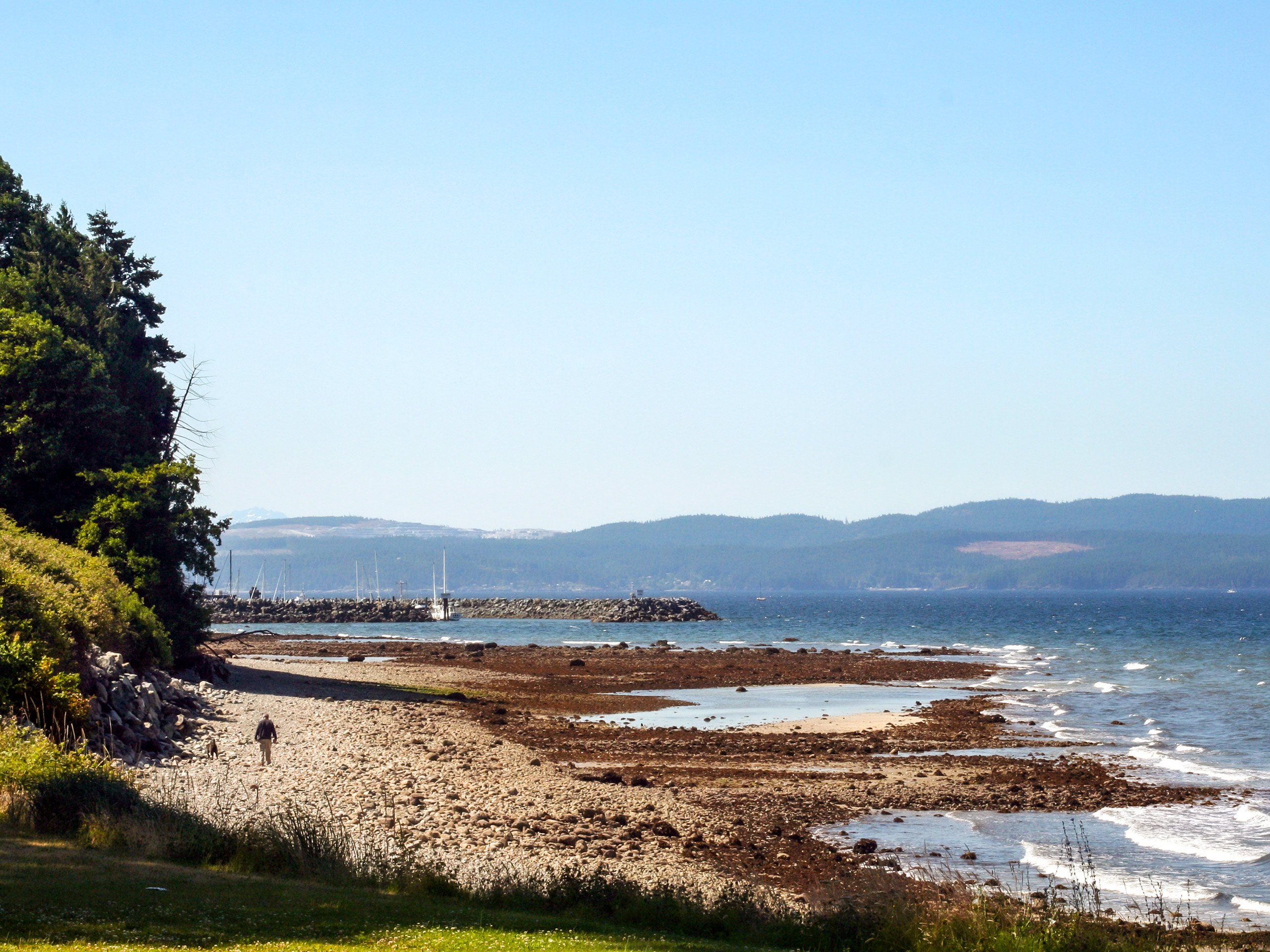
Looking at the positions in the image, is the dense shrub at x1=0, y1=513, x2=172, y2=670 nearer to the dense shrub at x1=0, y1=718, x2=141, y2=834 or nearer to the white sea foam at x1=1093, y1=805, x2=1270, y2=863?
the dense shrub at x1=0, y1=718, x2=141, y2=834

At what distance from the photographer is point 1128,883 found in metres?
17.5

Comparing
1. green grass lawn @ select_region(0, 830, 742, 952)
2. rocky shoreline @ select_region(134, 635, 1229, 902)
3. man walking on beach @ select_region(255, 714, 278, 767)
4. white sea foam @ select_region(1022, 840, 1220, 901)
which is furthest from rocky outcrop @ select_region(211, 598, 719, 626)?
green grass lawn @ select_region(0, 830, 742, 952)

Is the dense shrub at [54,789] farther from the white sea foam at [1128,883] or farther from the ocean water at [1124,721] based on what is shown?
the white sea foam at [1128,883]

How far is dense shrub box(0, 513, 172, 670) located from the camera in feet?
71.1

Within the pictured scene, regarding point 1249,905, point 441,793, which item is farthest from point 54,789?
point 1249,905

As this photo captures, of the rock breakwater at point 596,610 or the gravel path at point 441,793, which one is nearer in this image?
the gravel path at point 441,793

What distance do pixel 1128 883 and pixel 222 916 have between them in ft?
45.6

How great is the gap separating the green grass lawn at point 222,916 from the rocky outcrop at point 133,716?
942 centimetres

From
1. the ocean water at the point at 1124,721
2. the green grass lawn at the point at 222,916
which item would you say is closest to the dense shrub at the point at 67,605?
the green grass lawn at the point at 222,916

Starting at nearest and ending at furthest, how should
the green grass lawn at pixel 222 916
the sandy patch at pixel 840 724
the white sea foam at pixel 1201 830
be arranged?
1. the green grass lawn at pixel 222 916
2. the white sea foam at pixel 1201 830
3. the sandy patch at pixel 840 724

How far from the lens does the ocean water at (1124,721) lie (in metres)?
18.2

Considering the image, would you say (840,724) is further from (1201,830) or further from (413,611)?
(413,611)

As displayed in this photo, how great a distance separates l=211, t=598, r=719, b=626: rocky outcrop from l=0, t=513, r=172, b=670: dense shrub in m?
101

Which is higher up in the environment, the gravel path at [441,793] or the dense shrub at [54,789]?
the dense shrub at [54,789]
